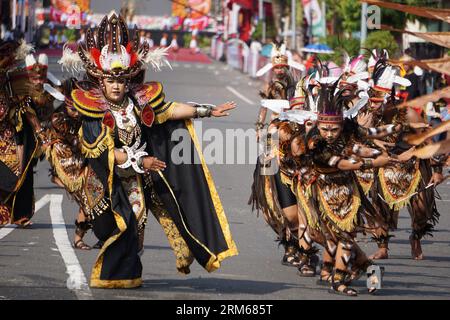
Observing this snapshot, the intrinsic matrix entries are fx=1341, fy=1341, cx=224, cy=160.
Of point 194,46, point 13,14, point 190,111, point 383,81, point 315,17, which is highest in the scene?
point 190,111

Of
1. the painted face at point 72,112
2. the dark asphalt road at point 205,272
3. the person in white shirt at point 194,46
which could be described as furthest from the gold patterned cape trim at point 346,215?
the person in white shirt at point 194,46

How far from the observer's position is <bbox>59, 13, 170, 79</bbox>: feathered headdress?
10.9 metres

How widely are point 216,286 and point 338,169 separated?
1.44 meters

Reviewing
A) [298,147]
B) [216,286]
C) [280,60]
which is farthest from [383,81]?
[216,286]

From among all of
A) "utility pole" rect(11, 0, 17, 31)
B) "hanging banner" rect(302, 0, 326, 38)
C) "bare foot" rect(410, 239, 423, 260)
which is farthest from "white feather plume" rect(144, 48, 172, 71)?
"utility pole" rect(11, 0, 17, 31)

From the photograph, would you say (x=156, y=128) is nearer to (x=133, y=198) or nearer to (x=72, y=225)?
(x=133, y=198)

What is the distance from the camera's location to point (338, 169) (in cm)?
1094

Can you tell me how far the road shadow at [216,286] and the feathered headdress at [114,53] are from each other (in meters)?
1.76

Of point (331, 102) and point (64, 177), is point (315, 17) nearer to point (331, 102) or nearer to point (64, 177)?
point (64, 177)

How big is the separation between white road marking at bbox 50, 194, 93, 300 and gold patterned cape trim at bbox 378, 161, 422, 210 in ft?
10.7

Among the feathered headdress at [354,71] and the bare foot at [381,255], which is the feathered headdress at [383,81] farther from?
the bare foot at [381,255]

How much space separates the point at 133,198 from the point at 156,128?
0.63 m

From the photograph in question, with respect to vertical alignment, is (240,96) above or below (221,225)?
below

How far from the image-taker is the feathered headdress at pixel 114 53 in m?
10.9
